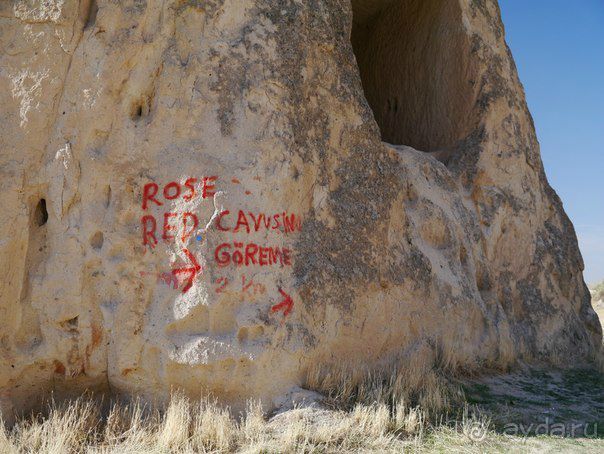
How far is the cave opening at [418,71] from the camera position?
7984 millimetres

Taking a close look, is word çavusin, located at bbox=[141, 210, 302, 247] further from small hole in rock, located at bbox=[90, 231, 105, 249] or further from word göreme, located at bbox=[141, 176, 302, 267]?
small hole in rock, located at bbox=[90, 231, 105, 249]

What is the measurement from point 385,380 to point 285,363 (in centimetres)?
104

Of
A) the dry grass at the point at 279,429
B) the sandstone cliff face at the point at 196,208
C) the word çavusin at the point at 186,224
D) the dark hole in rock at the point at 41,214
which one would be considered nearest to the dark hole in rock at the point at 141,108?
the sandstone cliff face at the point at 196,208

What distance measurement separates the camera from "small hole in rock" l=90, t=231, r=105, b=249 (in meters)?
5.02

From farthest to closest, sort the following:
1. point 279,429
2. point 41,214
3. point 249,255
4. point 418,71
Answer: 1. point 418,71
2. point 41,214
3. point 249,255
4. point 279,429

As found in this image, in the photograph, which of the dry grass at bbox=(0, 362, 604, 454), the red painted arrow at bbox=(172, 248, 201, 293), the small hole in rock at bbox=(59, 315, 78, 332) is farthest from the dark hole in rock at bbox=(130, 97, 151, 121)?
the dry grass at bbox=(0, 362, 604, 454)

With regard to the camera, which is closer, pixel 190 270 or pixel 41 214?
pixel 190 270

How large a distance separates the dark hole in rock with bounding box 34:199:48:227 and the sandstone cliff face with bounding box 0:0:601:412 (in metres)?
0.02

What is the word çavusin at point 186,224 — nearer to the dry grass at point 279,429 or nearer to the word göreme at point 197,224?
the word göreme at point 197,224

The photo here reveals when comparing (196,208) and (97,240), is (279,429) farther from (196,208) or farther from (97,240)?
(97,240)

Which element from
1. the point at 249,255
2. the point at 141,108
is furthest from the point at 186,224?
the point at 141,108

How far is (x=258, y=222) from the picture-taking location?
5.13 metres

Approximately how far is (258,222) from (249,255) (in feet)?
0.92

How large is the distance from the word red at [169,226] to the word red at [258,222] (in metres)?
0.21
